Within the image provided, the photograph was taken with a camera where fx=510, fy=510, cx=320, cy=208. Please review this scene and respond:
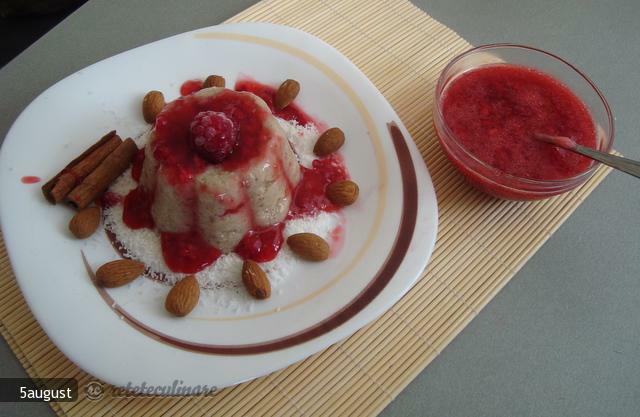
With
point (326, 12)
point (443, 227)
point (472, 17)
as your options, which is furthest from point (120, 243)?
point (472, 17)

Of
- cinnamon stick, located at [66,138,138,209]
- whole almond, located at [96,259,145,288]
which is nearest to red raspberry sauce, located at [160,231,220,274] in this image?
whole almond, located at [96,259,145,288]

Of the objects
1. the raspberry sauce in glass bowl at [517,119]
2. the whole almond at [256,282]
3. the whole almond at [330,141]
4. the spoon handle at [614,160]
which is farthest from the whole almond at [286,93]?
the spoon handle at [614,160]

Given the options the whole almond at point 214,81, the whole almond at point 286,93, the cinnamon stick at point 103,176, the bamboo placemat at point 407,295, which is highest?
the whole almond at point 214,81

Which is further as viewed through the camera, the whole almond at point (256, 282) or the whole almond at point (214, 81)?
the whole almond at point (214, 81)

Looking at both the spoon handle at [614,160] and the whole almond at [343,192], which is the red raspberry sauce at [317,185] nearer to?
the whole almond at [343,192]

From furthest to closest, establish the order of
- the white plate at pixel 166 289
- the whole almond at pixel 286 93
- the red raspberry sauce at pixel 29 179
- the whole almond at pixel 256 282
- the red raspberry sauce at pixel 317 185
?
1. the whole almond at pixel 286 93
2. the red raspberry sauce at pixel 317 185
3. the red raspberry sauce at pixel 29 179
4. the whole almond at pixel 256 282
5. the white plate at pixel 166 289

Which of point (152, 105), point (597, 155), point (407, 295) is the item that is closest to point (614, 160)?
point (597, 155)

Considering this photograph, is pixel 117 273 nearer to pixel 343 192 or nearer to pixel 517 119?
pixel 343 192
